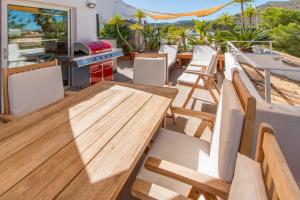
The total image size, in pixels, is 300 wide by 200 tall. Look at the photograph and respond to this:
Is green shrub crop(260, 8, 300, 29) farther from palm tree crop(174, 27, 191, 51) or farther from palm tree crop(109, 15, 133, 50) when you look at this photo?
palm tree crop(109, 15, 133, 50)

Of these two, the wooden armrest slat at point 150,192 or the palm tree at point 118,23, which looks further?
the palm tree at point 118,23

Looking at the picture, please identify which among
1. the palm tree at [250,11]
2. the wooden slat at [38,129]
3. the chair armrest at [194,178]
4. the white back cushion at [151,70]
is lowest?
the chair armrest at [194,178]

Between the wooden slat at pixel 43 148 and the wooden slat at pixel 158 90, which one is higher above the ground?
the wooden slat at pixel 158 90

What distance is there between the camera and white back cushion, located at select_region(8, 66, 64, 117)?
1.80 meters

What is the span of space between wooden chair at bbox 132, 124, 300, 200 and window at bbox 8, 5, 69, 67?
3.49 meters

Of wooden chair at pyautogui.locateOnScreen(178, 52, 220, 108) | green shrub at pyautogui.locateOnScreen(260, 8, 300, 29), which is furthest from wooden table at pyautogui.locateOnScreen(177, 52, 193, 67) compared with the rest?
green shrub at pyautogui.locateOnScreen(260, 8, 300, 29)

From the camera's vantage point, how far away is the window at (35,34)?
146 inches

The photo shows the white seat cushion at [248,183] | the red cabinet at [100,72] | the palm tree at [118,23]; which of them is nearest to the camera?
the white seat cushion at [248,183]

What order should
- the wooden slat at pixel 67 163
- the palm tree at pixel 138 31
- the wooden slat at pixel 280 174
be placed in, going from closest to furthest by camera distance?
1. the wooden slat at pixel 280 174
2. the wooden slat at pixel 67 163
3. the palm tree at pixel 138 31

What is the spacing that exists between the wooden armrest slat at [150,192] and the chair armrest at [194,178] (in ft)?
0.29

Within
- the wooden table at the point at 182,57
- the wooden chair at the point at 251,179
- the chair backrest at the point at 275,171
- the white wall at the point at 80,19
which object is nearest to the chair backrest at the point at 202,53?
the wooden table at the point at 182,57

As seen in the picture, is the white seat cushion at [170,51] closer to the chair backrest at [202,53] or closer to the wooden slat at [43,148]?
the chair backrest at [202,53]

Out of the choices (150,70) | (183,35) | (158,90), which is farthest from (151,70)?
(183,35)

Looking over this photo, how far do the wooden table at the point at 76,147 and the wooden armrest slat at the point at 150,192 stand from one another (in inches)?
6.9
